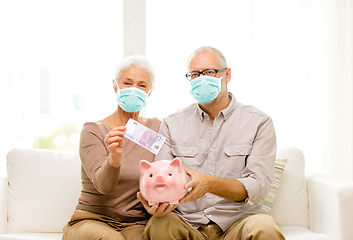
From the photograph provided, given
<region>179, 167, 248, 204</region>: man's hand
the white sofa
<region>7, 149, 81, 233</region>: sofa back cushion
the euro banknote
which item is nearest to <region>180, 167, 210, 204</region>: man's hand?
<region>179, 167, 248, 204</region>: man's hand

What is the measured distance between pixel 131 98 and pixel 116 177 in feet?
1.43

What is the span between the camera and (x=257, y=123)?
2074 millimetres

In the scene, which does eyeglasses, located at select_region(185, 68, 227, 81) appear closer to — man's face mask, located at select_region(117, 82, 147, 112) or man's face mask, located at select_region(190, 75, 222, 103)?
man's face mask, located at select_region(190, 75, 222, 103)

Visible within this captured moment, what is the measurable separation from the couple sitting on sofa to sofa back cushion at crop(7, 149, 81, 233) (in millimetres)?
389

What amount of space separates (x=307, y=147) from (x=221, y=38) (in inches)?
49.4

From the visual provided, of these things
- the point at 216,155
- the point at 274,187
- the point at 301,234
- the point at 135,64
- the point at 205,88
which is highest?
the point at 135,64

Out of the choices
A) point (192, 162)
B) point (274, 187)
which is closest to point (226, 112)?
point (192, 162)

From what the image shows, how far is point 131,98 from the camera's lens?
1.96m

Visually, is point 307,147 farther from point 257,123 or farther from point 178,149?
point 178,149

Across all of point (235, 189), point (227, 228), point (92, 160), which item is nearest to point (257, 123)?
point (235, 189)

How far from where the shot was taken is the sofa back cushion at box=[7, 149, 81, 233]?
94.0 inches

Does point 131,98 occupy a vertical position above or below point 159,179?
above

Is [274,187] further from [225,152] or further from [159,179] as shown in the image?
[159,179]

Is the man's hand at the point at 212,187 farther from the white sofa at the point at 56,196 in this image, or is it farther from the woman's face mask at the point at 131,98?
the white sofa at the point at 56,196
